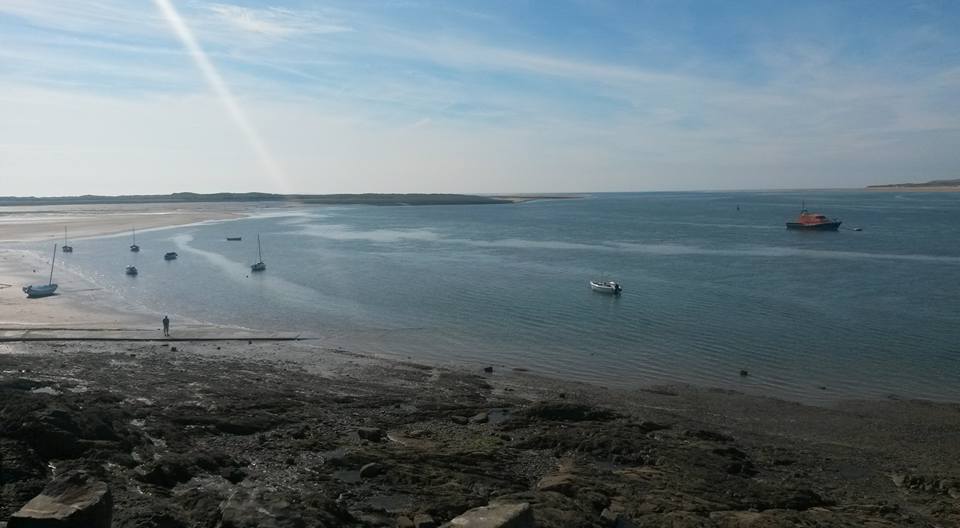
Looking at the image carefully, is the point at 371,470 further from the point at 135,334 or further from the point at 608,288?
the point at 608,288

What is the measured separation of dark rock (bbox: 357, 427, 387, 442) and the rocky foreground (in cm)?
4

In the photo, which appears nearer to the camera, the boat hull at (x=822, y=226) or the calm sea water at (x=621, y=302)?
the calm sea water at (x=621, y=302)

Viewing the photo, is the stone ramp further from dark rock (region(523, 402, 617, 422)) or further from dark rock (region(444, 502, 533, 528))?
dark rock (region(444, 502, 533, 528))

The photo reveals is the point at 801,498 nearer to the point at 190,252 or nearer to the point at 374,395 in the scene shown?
the point at 374,395

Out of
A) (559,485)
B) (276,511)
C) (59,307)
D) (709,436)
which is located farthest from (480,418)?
(59,307)

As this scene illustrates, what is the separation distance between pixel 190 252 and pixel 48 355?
45.7 meters

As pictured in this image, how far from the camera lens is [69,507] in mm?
9156

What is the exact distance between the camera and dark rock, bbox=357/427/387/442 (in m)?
15.9

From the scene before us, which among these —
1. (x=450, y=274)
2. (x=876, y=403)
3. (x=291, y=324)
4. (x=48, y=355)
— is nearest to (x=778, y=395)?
(x=876, y=403)

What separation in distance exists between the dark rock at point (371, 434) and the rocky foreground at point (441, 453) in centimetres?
4

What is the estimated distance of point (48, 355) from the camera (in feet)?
79.8

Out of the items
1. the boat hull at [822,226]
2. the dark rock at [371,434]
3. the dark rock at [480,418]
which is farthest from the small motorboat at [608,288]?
the boat hull at [822,226]

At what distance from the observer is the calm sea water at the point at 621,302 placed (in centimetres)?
2516

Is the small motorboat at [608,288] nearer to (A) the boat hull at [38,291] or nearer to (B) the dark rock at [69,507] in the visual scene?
(A) the boat hull at [38,291]
